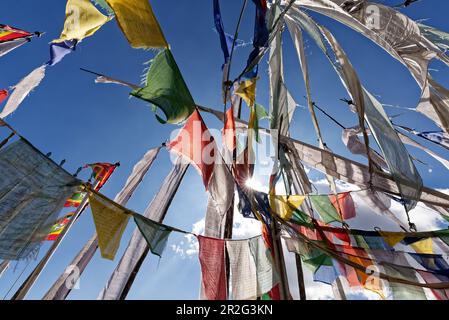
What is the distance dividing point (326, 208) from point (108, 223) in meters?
3.35

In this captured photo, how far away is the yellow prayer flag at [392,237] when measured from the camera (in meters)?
3.86

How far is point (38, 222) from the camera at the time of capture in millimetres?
2682

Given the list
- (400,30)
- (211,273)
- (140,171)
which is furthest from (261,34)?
(140,171)

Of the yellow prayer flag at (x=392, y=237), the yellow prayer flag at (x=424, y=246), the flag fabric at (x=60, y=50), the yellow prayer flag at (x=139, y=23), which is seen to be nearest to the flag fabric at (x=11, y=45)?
the flag fabric at (x=60, y=50)

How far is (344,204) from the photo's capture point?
461 cm

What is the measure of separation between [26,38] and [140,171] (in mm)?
4316

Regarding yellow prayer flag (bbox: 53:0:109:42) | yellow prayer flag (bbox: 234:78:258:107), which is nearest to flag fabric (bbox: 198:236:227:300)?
yellow prayer flag (bbox: 234:78:258:107)

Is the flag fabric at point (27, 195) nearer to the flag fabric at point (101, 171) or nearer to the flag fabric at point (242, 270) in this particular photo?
the flag fabric at point (242, 270)

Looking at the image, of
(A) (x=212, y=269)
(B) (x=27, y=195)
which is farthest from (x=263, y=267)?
(B) (x=27, y=195)

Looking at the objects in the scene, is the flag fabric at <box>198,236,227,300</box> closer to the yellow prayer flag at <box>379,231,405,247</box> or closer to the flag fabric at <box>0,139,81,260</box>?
the flag fabric at <box>0,139,81,260</box>

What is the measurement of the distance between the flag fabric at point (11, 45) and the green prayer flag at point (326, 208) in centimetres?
727

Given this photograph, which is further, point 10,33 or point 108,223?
point 10,33

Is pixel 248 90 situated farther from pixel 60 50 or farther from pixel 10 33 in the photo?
pixel 10 33

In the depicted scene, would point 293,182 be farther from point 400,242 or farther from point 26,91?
point 26,91
